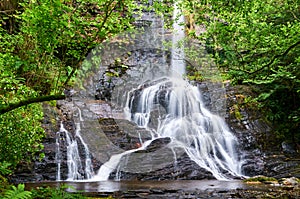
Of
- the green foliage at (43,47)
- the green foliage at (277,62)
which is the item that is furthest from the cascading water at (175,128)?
the green foliage at (43,47)

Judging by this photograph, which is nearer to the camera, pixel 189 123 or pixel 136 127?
pixel 136 127

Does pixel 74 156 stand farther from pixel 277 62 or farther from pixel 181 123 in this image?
pixel 277 62

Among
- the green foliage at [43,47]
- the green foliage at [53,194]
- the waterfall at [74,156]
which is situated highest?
the green foliage at [43,47]

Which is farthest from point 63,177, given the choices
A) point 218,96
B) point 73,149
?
point 218,96

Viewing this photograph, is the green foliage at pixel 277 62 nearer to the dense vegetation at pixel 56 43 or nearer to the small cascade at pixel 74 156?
the dense vegetation at pixel 56 43

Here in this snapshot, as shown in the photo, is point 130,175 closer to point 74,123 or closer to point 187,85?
point 74,123

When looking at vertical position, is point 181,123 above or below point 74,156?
above

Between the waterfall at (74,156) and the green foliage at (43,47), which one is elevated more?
the green foliage at (43,47)

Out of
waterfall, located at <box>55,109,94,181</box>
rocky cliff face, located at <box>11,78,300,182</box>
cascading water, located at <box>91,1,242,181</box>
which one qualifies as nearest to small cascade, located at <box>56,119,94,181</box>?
waterfall, located at <box>55,109,94,181</box>

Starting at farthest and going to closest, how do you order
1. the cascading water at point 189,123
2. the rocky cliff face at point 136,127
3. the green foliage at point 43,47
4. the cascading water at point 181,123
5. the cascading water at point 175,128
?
the cascading water at point 189,123 → the cascading water at point 181,123 → the cascading water at point 175,128 → the rocky cliff face at point 136,127 → the green foliage at point 43,47

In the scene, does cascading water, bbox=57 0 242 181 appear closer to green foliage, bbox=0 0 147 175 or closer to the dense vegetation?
the dense vegetation

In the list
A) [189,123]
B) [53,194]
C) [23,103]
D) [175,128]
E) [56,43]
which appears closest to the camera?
[23,103]

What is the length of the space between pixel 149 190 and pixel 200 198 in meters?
1.35

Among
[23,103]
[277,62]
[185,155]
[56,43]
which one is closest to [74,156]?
[185,155]
